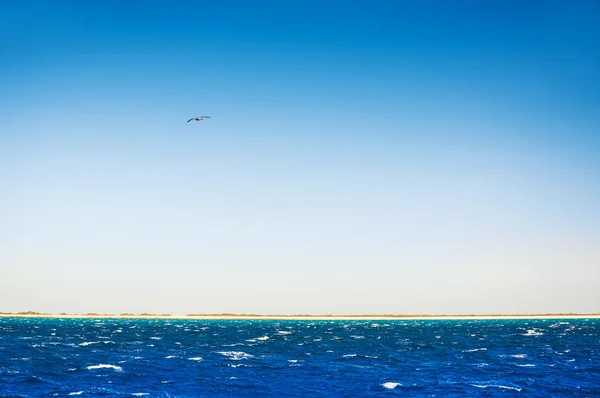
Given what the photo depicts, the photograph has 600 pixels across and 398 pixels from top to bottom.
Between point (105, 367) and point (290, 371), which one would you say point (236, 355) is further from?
point (105, 367)

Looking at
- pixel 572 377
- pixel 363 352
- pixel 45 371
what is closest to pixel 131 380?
pixel 45 371

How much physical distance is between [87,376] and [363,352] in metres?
36.1

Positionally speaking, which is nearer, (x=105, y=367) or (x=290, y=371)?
(x=290, y=371)

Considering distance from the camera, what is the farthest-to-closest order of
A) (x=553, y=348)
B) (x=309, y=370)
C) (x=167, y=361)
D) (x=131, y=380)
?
(x=553, y=348)
(x=167, y=361)
(x=309, y=370)
(x=131, y=380)

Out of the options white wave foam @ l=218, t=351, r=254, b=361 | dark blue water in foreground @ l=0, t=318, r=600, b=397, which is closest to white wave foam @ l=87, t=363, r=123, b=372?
dark blue water in foreground @ l=0, t=318, r=600, b=397

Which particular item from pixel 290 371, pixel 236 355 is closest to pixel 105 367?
pixel 236 355

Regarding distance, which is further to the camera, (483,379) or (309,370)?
(309,370)

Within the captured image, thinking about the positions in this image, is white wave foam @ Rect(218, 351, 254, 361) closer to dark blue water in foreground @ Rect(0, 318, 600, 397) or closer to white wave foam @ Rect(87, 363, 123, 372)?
dark blue water in foreground @ Rect(0, 318, 600, 397)

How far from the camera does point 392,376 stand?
4572cm

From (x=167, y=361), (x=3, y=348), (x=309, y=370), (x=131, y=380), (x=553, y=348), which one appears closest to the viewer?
(x=131, y=380)

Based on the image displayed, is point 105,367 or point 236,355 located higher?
point 105,367

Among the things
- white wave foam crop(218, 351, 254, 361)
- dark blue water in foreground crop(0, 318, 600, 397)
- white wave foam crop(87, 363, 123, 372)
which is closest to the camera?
dark blue water in foreground crop(0, 318, 600, 397)

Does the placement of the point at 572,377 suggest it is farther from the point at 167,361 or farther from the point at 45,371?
the point at 45,371

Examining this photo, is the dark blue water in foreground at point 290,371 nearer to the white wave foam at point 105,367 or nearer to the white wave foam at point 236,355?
the white wave foam at point 105,367
